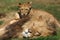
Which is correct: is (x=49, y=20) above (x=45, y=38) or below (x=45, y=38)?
above

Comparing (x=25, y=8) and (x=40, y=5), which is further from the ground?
(x=40, y=5)

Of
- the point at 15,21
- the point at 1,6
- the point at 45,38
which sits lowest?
the point at 45,38

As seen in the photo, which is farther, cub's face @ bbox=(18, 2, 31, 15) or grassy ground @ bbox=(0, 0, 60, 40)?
grassy ground @ bbox=(0, 0, 60, 40)

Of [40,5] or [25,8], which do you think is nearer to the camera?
[25,8]

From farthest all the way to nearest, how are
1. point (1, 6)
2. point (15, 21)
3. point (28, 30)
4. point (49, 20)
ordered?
point (1, 6)
point (49, 20)
point (15, 21)
point (28, 30)

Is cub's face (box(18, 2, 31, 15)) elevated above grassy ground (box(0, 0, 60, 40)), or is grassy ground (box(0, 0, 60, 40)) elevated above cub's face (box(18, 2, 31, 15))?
grassy ground (box(0, 0, 60, 40))

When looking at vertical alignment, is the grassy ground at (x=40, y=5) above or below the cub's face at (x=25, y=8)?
above

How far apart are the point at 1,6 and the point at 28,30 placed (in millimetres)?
6089

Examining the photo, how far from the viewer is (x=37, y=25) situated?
8633mm

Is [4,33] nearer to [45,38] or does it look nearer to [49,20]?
[45,38]

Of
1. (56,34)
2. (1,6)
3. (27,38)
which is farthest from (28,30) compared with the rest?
(1,6)

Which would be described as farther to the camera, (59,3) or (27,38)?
(59,3)

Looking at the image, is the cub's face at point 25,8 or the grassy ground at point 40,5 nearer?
the cub's face at point 25,8

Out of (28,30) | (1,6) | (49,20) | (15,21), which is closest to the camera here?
(28,30)
